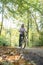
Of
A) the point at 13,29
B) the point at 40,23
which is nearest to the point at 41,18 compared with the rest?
the point at 40,23

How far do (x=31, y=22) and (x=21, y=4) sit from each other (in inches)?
909

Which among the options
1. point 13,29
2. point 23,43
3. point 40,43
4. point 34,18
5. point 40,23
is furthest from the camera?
A: point 13,29

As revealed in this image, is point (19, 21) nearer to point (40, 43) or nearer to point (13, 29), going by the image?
point (13, 29)

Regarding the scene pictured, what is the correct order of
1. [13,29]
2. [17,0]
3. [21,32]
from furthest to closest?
[13,29]
[21,32]
[17,0]

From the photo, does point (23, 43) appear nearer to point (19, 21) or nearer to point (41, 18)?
point (41, 18)

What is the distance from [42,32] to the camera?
33.7 m

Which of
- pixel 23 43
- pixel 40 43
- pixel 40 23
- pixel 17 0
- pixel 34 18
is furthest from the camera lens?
pixel 34 18

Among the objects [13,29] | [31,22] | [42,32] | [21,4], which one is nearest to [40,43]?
[42,32]

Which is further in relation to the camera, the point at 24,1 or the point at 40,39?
the point at 40,39

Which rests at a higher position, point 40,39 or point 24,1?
point 24,1

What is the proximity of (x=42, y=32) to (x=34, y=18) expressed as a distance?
522 cm

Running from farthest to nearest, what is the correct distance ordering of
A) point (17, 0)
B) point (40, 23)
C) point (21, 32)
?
point (40, 23) → point (21, 32) → point (17, 0)

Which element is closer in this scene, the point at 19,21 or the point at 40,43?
the point at 40,43

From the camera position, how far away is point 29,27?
132 feet
